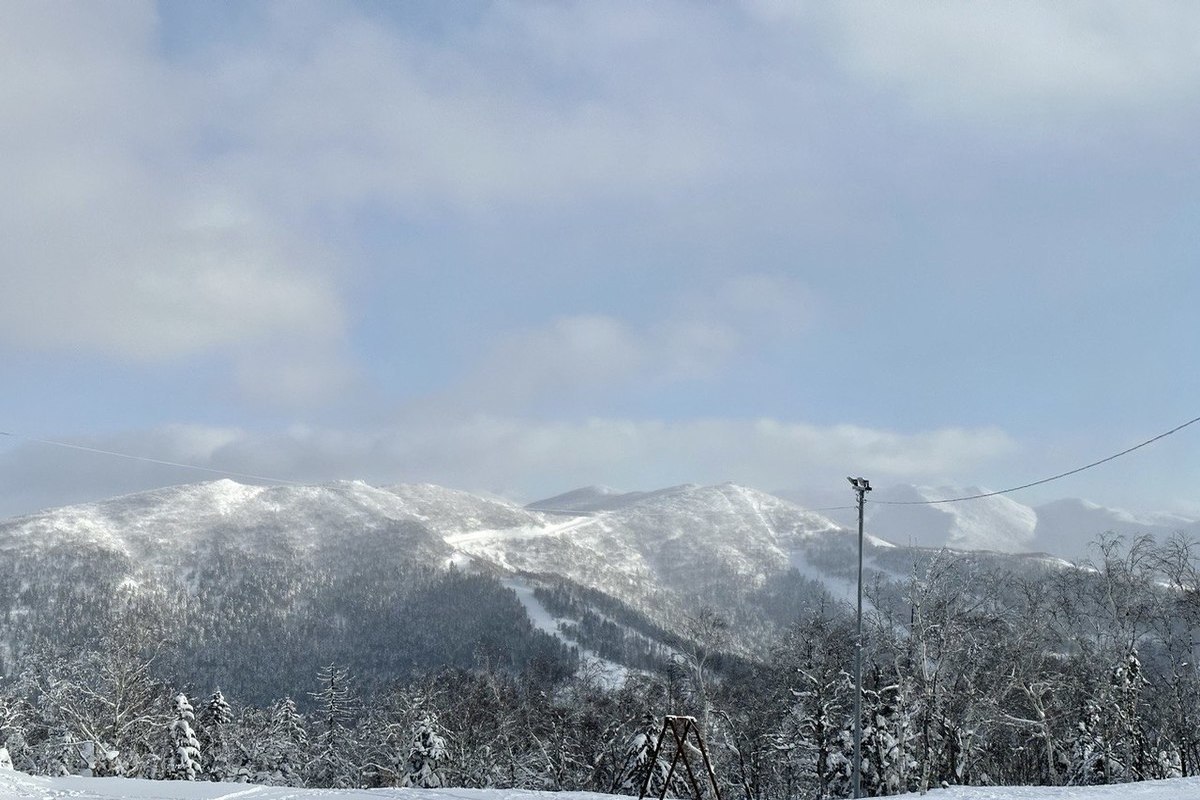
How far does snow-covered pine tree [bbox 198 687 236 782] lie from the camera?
6649 cm

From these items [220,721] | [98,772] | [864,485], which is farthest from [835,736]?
[220,721]

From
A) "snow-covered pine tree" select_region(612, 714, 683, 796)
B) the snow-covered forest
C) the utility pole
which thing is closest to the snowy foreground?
the utility pole

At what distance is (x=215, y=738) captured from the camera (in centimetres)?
6725

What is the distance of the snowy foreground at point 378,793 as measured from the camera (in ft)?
68.3

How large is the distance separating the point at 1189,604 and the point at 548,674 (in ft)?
371

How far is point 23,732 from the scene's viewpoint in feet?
211

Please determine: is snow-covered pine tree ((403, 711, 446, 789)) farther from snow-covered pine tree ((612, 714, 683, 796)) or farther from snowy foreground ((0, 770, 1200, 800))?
snowy foreground ((0, 770, 1200, 800))

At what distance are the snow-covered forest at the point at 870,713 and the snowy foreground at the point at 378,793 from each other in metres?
8.04

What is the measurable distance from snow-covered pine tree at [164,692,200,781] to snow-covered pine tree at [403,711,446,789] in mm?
12802

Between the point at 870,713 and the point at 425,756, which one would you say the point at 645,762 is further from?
the point at 425,756

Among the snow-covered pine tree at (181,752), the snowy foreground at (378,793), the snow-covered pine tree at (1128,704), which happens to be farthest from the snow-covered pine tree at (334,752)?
the snow-covered pine tree at (1128,704)

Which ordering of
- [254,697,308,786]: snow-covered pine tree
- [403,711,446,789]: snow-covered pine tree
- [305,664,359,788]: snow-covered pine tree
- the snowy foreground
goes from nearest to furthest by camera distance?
the snowy foreground
[403,711,446,789]: snow-covered pine tree
[305,664,359,788]: snow-covered pine tree
[254,697,308,786]: snow-covered pine tree

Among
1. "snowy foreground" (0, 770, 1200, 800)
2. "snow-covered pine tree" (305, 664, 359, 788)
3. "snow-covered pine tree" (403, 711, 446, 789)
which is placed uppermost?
"snowy foreground" (0, 770, 1200, 800)

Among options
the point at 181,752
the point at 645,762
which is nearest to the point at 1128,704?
the point at 645,762
